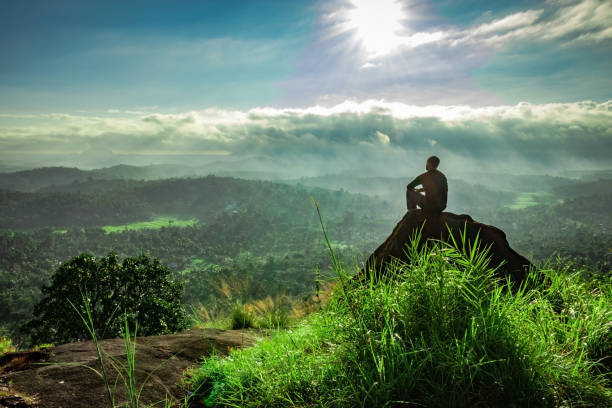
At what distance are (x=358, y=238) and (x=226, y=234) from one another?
81177mm

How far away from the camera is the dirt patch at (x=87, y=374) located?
382cm

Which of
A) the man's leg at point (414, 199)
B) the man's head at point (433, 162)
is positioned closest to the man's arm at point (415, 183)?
the man's leg at point (414, 199)

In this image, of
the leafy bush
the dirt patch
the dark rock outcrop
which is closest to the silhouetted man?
the dark rock outcrop

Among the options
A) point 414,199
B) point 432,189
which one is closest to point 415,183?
point 414,199

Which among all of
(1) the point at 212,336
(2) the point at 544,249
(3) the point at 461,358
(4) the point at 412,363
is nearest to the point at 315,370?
(4) the point at 412,363

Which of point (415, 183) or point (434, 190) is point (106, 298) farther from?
point (434, 190)

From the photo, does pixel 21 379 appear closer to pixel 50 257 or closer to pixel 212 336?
pixel 212 336

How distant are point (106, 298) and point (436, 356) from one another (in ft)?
55.0

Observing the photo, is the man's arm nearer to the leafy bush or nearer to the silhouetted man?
the silhouetted man

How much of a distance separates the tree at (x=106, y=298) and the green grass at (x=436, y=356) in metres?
13.4

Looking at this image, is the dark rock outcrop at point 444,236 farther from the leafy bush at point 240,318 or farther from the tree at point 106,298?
the tree at point 106,298

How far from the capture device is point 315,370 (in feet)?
9.95

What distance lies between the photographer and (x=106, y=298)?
49.9 feet

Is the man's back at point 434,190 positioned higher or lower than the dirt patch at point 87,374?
higher
